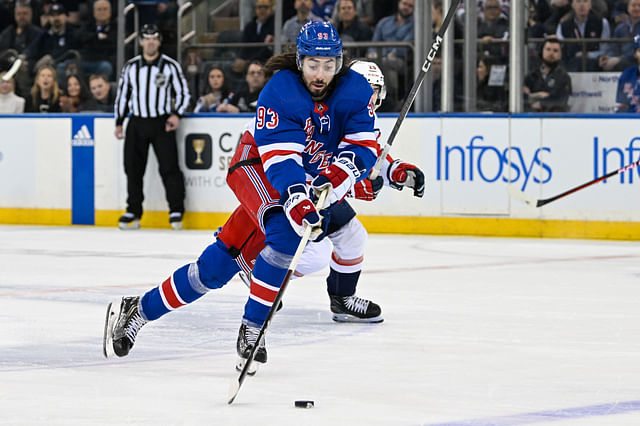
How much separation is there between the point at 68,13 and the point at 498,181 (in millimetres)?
5021

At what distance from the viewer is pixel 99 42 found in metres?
11.6

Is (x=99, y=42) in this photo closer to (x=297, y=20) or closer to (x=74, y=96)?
(x=74, y=96)

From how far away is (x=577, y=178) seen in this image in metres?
9.31

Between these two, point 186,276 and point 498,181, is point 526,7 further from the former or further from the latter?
point 186,276

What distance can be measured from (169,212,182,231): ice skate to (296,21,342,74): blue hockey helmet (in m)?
Answer: 6.37

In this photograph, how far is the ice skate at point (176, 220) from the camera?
10.3 m

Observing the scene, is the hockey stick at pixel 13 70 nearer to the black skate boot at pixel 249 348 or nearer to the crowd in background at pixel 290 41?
the crowd in background at pixel 290 41

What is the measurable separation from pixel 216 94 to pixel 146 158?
0.80 metres

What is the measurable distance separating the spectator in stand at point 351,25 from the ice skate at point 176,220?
191 cm

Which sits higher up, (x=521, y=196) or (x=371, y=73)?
(x=371, y=73)

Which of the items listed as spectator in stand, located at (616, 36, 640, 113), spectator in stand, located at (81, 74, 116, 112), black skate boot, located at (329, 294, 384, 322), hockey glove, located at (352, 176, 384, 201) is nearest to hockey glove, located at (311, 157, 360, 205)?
hockey glove, located at (352, 176, 384, 201)

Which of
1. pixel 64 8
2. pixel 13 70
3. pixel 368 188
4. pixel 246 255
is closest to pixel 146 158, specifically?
pixel 13 70

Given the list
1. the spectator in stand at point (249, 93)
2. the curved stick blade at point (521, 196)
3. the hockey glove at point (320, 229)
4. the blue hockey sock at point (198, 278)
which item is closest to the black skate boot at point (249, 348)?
the blue hockey sock at point (198, 278)

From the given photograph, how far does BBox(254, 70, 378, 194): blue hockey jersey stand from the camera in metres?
3.94
